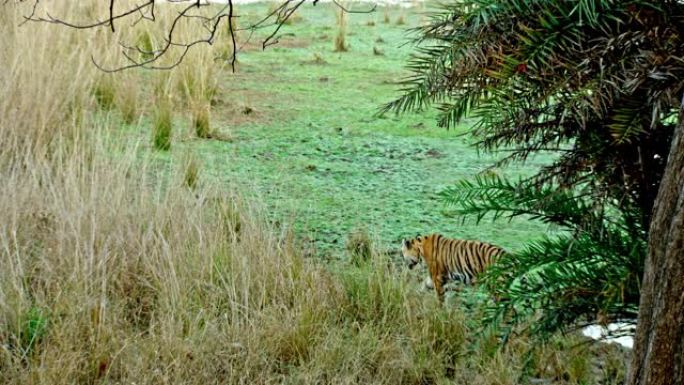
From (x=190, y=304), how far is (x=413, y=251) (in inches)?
30.7

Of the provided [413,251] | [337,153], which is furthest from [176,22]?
[413,251]

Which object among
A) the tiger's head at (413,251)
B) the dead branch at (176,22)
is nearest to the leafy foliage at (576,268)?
the dead branch at (176,22)

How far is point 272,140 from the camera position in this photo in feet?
15.7

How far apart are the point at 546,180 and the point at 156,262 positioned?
Answer: 133 cm

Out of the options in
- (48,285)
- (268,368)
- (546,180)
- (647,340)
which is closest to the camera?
(647,340)

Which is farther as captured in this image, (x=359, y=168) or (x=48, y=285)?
(x=359, y=168)

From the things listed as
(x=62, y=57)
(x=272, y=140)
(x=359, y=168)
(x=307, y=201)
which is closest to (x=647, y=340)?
(x=307, y=201)

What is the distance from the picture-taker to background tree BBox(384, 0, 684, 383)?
5.37ft

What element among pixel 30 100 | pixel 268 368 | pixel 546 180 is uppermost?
pixel 546 180

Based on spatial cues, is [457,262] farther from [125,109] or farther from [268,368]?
[125,109]

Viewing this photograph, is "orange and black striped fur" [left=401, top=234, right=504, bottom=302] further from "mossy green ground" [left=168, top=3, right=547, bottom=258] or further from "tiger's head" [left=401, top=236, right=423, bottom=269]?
"mossy green ground" [left=168, top=3, right=547, bottom=258]

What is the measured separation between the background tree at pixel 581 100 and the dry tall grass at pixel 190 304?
1.56 feet

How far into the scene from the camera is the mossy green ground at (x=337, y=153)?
356 cm

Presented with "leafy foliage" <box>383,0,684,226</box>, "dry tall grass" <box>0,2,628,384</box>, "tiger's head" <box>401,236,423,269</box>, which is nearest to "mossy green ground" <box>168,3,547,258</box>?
"tiger's head" <box>401,236,423,269</box>
